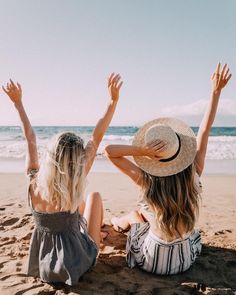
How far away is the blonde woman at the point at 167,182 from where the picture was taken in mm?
3045

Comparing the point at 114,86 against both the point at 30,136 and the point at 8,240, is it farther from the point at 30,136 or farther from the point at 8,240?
the point at 8,240

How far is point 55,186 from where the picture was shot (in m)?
3.07

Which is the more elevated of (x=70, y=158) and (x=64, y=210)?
(x=70, y=158)

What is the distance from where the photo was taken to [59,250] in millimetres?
3229

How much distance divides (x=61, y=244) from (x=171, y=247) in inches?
42.4

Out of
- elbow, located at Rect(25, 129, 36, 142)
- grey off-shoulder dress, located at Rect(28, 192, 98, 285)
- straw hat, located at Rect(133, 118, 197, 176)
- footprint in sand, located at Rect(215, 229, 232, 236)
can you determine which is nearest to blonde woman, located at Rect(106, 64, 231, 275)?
straw hat, located at Rect(133, 118, 197, 176)

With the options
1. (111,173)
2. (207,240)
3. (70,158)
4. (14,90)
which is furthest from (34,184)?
(111,173)

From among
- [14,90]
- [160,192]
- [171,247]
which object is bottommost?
[171,247]

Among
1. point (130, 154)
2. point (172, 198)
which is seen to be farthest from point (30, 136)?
point (172, 198)

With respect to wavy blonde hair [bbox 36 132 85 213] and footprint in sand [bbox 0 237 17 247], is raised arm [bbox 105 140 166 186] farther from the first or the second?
footprint in sand [bbox 0 237 17 247]

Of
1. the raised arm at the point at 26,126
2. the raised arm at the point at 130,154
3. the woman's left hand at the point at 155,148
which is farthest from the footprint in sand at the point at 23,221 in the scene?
the woman's left hand at the point at 155,148

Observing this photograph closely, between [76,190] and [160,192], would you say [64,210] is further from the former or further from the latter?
[160,192]

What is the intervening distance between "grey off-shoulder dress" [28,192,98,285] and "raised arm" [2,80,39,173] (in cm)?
47

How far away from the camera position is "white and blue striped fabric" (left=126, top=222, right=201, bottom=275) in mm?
3373
